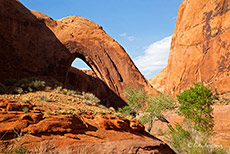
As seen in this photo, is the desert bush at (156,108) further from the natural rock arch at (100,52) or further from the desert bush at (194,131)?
the natural rock arch at (100,52)

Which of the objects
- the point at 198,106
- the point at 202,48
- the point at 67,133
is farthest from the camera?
the point at 202,48

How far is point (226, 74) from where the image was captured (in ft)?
74.2

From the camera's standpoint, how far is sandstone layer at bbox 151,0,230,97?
23.2 meters

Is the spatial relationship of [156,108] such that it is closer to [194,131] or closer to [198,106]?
[198,106]

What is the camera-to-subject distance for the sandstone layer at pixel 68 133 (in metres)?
5.18

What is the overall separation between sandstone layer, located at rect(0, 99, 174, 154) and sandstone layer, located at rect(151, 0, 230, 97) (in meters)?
19.6

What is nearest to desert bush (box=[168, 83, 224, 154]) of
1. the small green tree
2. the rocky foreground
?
the small green tree

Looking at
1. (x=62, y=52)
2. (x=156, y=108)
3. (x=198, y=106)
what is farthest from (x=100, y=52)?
(x=198, y=106)

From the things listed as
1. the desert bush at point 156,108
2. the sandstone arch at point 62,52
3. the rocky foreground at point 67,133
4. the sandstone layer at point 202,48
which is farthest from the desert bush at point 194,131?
the sandstone arch at point 62,52

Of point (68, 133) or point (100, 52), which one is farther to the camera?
point (100, 52)

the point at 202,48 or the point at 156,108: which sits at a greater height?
the point at 202,48

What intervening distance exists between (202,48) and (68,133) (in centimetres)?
2477

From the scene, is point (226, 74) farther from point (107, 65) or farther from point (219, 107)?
point (107, 65)

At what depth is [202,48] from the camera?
993 inches
